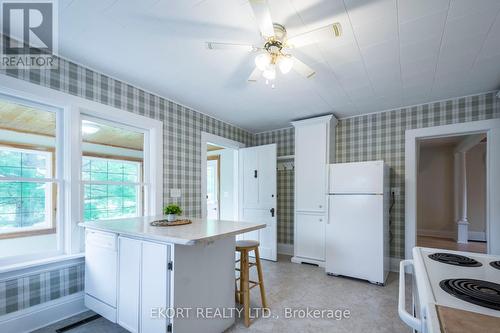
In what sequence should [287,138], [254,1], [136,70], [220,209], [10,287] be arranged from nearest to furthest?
[254,1] < [10,287] < [136,70] < [287,138] < [220,209]

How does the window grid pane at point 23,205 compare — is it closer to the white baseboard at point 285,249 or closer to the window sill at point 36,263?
the window sill at point 36,263

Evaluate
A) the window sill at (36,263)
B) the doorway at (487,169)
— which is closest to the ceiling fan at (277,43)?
the window sill at (36,263)

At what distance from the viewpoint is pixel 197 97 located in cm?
323

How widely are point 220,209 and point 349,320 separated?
3382mm

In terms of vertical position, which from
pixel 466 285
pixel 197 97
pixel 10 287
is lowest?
pixel 10 287

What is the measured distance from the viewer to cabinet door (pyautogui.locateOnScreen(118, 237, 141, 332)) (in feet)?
5.99

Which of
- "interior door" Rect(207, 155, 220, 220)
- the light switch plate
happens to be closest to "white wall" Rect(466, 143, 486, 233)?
"interior door" Rect(207, 155, 220, 220)

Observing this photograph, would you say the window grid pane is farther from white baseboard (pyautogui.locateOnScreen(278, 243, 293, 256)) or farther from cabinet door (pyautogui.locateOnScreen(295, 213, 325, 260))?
white baseboard (pyautogui.locateOnScreen(278, 243, 293, 256))

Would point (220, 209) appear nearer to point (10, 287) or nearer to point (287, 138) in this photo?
point (287, 138)

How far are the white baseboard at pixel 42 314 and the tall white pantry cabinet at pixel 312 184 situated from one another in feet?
9.60

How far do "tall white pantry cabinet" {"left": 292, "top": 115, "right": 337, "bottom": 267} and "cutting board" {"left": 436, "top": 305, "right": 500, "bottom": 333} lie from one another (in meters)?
3.02

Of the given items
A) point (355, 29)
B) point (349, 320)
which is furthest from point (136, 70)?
point (349, 320)

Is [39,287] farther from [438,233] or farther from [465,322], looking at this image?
[438,233]

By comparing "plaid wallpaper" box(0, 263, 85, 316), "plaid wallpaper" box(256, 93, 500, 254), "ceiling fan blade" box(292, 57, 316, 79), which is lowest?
"plaid wallpaper" box(0, 263, 85, 316)
